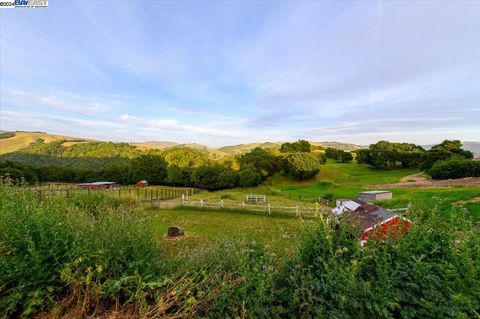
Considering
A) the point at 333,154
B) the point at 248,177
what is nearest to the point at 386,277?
the point at 248,177

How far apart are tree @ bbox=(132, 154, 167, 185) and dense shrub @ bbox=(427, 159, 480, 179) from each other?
164ft

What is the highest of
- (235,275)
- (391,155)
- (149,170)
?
(391,155)

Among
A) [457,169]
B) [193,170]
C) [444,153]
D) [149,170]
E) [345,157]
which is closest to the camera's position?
[457,169]

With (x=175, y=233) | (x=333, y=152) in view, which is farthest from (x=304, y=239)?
(x=333, y=152)

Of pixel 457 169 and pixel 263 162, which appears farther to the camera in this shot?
pixel 263 162

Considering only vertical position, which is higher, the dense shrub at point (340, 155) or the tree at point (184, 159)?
the dense shrub at point (340, 155)

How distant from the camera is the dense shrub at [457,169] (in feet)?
103

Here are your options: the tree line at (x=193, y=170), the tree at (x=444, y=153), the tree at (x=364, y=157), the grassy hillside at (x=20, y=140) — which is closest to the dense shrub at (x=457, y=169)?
the tree at (x=444, y=153)

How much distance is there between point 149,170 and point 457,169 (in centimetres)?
5447

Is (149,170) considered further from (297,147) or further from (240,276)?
(240,276)

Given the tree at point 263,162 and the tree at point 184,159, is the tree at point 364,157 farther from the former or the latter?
the tree at point 184,159

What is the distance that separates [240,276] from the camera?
2625 mm

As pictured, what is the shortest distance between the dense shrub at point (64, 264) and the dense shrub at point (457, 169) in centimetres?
4089

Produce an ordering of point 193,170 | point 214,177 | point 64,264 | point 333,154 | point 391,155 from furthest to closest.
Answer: point 333,154
point 193,170
point 391,155
point 214,177
point 64,264
